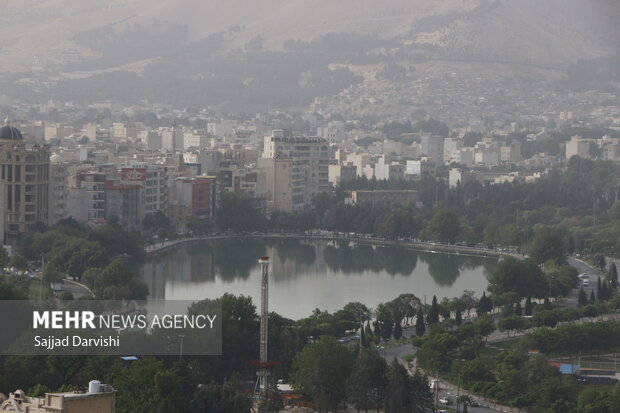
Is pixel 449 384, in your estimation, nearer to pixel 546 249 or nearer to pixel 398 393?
pixel 398 393

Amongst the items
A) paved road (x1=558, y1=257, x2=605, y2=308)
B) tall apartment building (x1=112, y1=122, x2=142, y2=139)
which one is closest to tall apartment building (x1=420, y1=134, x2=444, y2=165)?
tall apartment building (x1=112, y1=122, x2=142, y2=139)

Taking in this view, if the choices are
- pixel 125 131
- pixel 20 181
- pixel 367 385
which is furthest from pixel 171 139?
pixel 367 385

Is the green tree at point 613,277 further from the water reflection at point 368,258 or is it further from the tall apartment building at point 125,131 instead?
the tall apartment building at point 125,131

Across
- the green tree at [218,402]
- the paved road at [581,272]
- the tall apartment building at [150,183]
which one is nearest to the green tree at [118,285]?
the paved road at [581,272]

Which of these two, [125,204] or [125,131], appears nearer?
[125,204]

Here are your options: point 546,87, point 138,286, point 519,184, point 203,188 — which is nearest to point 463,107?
point 546,87
